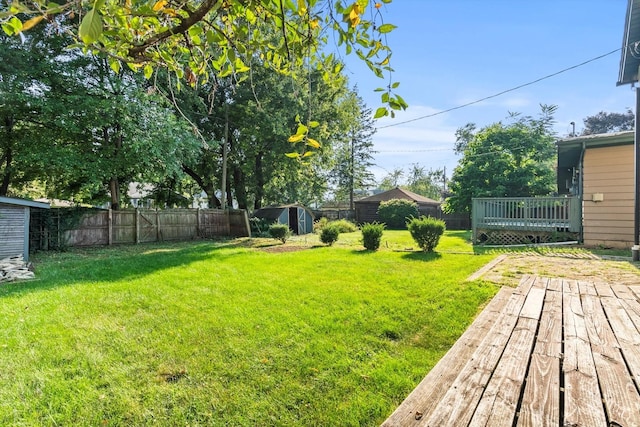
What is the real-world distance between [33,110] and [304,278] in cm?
1157

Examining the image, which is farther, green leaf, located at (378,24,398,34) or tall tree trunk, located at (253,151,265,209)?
tall tree trunk, located at (253,151,265,209)

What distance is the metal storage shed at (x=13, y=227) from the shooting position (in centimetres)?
782

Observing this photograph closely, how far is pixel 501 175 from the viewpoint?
14281mm

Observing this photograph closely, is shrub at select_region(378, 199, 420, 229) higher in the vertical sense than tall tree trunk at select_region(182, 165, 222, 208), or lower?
lower

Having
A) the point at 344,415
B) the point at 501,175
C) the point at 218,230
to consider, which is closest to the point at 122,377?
the point at 344,415

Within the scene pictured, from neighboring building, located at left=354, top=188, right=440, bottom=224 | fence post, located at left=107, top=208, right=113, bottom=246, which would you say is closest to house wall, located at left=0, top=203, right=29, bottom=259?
fence post, located at left=107, top=208, right=113, bottom=246

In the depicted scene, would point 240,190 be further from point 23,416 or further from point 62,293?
point 23,416

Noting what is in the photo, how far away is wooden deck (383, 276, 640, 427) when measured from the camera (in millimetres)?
1236

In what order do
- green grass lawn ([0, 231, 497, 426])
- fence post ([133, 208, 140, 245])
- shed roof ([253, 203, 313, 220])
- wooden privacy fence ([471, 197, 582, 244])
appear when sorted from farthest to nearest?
shed roof ([253, 203, 313, 220]), fence post ([133, 208, 140, 245]), wooden privacy fence ([471, 197, 582, 244]), green grass lawn ([0, 231, 497, 426])

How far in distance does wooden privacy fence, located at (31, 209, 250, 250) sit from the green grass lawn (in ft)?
20.3

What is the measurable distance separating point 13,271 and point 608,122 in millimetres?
47311

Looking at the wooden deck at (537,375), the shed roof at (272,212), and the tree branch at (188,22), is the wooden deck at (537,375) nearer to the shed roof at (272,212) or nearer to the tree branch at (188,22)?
the tree branch at (188,22)

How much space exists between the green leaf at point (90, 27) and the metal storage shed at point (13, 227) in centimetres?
1028

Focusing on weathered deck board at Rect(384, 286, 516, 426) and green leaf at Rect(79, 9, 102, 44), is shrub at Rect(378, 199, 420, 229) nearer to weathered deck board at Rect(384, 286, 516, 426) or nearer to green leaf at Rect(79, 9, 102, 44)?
weathered deck board at Rect(384, 286, 516, 426)
